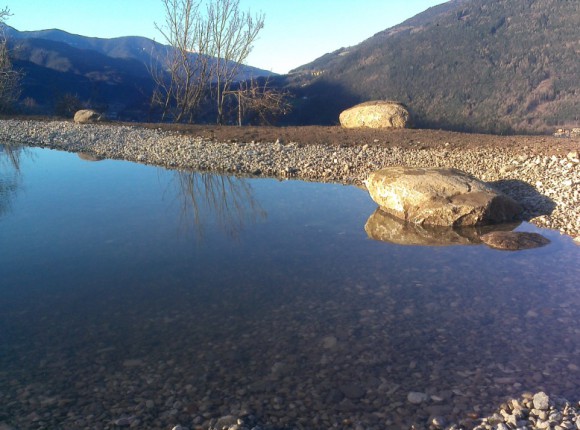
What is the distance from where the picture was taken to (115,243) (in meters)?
7.44

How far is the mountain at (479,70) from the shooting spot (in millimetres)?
62062

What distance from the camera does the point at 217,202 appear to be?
10312 mm

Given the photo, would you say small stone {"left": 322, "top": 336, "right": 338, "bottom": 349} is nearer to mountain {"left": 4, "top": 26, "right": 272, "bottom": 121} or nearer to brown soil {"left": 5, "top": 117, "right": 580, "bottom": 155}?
brown soil {"left": 5, "top": 117, "right": 580, "bottom": 155}

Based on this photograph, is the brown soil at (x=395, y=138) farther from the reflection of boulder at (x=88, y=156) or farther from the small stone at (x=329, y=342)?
the small stone at (x=329, y=342)

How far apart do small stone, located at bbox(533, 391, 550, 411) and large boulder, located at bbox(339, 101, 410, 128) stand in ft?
46.3

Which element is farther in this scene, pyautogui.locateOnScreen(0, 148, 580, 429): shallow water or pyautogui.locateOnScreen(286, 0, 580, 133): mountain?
pyautogui.locateOnScreen(286, 0, 580, 133): mountain

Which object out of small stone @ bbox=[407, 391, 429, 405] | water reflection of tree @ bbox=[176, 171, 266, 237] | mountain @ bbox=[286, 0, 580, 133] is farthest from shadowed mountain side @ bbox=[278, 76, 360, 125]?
small stone @ bbox=[407, 391, 429, 405]

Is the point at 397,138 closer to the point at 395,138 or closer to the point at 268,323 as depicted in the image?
the point at 395,138

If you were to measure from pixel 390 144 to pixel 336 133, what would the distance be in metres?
2.42

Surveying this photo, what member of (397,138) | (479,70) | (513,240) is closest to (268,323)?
(513,240)

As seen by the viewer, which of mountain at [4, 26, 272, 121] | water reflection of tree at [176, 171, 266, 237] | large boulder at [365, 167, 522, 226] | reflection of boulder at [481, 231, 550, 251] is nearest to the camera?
reflection of boulder at [481, 231, 550, 251]

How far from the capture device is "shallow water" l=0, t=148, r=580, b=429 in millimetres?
3744

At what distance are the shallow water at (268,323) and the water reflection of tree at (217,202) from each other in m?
0.14

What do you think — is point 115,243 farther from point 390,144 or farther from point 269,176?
point 390,144
